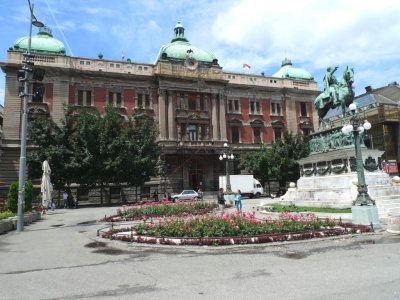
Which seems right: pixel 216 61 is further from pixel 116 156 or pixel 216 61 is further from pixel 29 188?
pixel 29 188

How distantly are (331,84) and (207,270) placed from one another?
18.5 m

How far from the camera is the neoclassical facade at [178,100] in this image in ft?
134

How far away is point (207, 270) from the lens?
748 cm

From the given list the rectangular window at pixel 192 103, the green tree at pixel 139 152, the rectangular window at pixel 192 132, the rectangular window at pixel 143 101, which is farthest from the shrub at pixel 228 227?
the rectangular window at pixel 192 103

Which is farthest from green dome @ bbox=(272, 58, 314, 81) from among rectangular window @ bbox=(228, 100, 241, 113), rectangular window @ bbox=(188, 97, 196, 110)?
rectangular window @ bbox=(188, 97, 196, 110)

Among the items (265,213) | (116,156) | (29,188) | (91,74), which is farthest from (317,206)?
(91,74)

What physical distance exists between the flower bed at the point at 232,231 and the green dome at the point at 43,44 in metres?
37.4

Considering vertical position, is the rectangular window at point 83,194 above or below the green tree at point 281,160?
below

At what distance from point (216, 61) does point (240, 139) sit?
11349 millimetres

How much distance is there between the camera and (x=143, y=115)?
38.6 meters

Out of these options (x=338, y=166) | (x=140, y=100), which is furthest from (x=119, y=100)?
(x=338, y=166)

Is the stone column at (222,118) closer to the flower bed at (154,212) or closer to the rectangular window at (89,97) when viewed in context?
the rectangular window at (89,97)

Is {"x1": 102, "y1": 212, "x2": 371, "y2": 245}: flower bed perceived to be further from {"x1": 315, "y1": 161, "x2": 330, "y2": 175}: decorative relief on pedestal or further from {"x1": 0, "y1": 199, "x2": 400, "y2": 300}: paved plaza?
{"x1": 315, "y1": 161, "x2": 330, "y2": 175}: decorative relief on pedestal

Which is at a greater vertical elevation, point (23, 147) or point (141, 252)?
point (23, 147)
